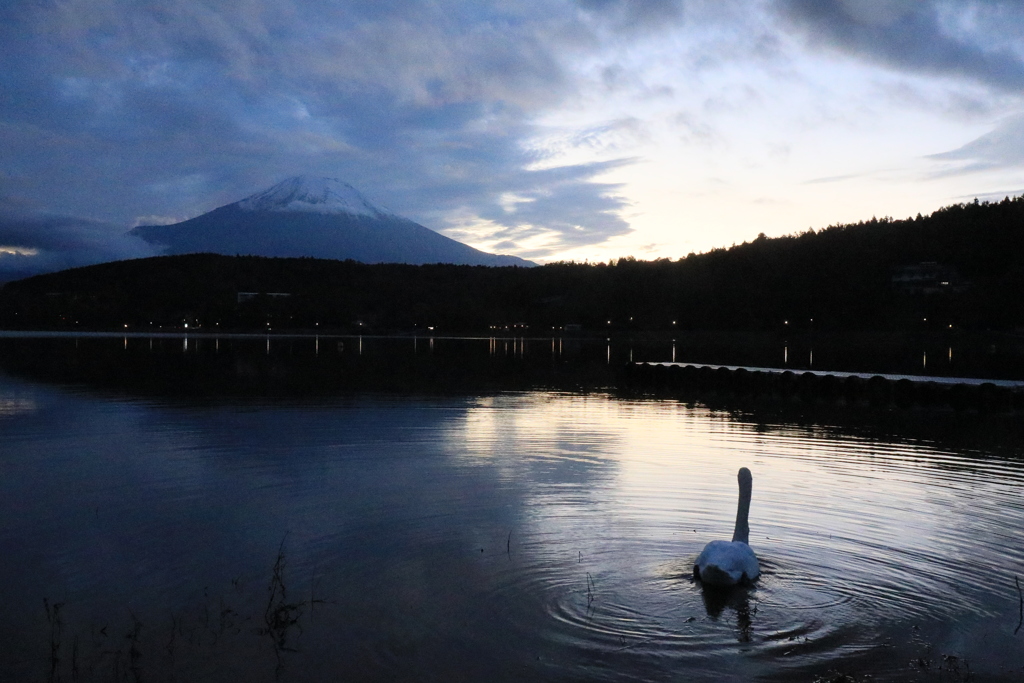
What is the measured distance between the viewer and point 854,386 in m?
27.9


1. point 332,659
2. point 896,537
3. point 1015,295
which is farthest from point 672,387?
point 1015,295

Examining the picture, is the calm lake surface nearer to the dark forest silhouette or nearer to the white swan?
the white swan

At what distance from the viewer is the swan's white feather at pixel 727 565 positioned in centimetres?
743

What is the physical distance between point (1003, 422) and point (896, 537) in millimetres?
14479

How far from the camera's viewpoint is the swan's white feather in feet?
24.4

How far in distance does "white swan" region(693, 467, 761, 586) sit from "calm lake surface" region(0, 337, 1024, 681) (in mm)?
166

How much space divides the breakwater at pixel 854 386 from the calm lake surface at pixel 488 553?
8.00m

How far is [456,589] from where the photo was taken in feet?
24.3

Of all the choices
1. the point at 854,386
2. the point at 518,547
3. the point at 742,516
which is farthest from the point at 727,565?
the point at 854,386

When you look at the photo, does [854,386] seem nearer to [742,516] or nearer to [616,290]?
[742,516]

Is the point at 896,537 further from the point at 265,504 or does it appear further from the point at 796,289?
the point at 796,289

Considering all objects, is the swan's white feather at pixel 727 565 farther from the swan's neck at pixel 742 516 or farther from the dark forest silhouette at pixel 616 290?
the dark forest silhouette at pixel 616 290

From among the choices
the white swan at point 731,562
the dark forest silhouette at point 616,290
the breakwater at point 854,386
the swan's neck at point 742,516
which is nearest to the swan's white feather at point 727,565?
the white swan at point 731,562

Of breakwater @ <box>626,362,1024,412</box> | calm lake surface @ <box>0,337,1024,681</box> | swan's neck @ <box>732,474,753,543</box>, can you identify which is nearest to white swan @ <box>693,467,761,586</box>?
swan's neck @ <box>732,474,753,543</box>
